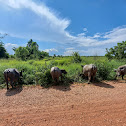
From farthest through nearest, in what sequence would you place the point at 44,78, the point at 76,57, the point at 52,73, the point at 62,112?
the point at 76,57 < the point at 44,78 < the point at 52,73 < the point at 62,112

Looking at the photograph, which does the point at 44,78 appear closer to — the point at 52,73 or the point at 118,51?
the point at 52,73

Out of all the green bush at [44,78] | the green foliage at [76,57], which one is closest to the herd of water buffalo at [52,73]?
the green bush at [44,78]

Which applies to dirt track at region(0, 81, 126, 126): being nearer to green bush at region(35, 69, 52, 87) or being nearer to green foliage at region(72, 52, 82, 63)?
green bush at region(35, 69, 52, 87)

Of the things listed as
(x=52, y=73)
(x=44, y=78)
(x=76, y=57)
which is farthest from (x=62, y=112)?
(x=76, y=57)

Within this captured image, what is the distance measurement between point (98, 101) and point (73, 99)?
980mm

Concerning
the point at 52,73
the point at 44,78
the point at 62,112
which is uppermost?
the point at 52,73

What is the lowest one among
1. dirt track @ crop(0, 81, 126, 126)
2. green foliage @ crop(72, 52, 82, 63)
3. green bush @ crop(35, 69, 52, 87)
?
dirt track @ crop(0, 81, 126, 126)

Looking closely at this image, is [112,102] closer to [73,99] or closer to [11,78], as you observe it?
[73,99]

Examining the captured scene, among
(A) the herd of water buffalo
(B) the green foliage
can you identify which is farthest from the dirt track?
(B) the green foliage

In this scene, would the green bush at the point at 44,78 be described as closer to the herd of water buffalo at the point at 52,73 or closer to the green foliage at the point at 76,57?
the herd of water buffalo at the point at 52,73

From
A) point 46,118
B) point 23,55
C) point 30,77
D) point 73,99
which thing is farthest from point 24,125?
point 23,55

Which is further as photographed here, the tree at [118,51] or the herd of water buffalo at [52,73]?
the tree at [118,51]

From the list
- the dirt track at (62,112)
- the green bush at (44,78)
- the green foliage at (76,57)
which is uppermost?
the green foliage at (76,57)

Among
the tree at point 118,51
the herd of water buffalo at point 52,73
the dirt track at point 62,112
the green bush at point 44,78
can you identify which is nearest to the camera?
→ the dirt track at point 62,112
